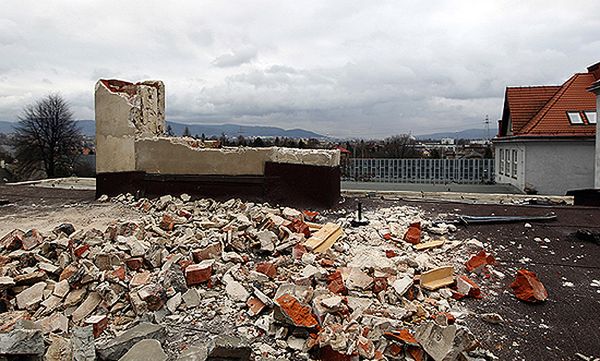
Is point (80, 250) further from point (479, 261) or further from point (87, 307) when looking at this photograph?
point (479, 261)

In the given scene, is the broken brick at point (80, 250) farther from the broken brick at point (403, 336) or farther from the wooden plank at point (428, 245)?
the wooden plank at point (428, 245)

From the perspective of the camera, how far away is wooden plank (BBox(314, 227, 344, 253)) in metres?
5.88

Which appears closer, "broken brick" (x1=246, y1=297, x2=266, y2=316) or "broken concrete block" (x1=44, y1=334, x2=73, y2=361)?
"broken concrete block" (x1=44, y1=334, x2=73, y2=361)

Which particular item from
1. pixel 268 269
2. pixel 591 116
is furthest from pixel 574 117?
pixel 268 269

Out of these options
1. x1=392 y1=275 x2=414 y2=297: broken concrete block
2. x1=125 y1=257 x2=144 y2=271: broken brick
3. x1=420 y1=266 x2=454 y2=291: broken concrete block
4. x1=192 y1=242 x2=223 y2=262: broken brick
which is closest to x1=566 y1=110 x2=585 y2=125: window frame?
x1=420 y1=266 x2=454 y2=291: broken concrete block

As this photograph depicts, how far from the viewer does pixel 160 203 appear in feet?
28.7

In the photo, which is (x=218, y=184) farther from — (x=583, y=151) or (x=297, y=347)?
(x=583, y=151)

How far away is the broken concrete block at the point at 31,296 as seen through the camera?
4.75 metres

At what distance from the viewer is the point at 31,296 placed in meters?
4.83

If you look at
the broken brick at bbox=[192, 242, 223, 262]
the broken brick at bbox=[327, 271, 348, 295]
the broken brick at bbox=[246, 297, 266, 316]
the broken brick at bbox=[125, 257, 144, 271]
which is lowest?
the broken brick at bbox=[246, 297, 266, 316]

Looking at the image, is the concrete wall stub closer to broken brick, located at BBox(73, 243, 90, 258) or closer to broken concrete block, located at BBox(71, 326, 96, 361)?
broken brick, located at BBox(73, 243, 90, 258)

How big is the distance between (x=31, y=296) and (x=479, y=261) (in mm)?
5365

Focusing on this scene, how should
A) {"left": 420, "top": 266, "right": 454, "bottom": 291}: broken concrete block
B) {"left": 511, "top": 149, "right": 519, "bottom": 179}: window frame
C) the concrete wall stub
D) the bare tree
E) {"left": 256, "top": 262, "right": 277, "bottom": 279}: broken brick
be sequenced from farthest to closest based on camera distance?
the bare tree → {"left": 511, "top": 149, "right": 519, "bottom": 179}: window frame → the concrete wall stub → {"left": 256, "top": 262, "right": 277, "bottom": 279}: broken brick → {"left": 420, "top": 266, "right": 454, "bottom": 291}: broken concrete block

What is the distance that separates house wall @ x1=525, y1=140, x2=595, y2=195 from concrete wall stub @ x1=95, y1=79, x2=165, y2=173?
14.9 metres
